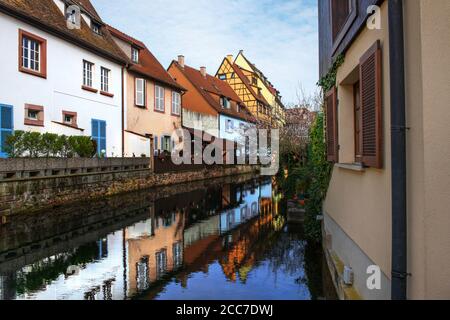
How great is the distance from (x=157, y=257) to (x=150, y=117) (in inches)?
724

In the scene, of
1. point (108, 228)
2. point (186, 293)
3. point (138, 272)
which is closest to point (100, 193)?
point (108, 228)

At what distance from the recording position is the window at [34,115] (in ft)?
48.0

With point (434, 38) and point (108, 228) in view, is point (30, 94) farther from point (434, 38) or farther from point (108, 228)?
point (434, 38)

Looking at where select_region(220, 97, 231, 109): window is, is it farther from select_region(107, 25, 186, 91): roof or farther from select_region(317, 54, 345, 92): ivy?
select_region(317, 54, 345, 92): ivy

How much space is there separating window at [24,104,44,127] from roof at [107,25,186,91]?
803cm

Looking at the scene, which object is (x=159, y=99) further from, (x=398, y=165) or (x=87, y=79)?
(x=398, y=165)

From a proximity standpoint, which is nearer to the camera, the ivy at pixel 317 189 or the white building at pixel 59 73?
the ivy at pixel 317 189

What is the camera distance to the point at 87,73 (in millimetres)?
19000

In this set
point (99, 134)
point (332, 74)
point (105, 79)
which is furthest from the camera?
point (105, 79)

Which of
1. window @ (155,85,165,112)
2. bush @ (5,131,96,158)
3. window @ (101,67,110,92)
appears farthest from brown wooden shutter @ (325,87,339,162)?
window @ (155,85,165,112)

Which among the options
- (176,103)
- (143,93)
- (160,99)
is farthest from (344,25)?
(176,103)

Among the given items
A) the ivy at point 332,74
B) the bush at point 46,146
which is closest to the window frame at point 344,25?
the ivy at point 332,74

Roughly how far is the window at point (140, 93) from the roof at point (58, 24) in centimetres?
191

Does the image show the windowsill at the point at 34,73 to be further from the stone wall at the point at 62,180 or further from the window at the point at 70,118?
the stone wall at the point at 62,180
